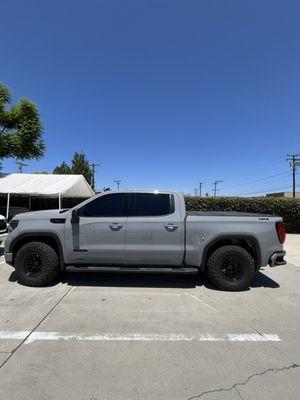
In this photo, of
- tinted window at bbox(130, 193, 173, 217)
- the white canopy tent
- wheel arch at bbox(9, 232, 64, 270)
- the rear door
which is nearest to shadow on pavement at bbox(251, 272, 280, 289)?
the rear door

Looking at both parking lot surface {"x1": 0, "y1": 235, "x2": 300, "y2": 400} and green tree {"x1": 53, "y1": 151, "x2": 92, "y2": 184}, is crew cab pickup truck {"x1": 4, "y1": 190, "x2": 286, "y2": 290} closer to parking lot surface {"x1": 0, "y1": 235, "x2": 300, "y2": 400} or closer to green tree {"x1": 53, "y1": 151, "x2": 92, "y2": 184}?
parking lot surface {"x1": 0, "y1": 235, "x2": 300, "y2": 400}

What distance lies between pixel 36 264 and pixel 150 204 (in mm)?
2455

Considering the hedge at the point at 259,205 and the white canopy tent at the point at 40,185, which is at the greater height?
the white canopy tent at the point at 40,185

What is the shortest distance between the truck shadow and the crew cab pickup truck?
46 centimetres

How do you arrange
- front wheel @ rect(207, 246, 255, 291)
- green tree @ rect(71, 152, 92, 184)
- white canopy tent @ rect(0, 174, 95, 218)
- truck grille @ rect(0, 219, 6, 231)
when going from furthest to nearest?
green tree @ rect(71, 152, 92, 184), white canopy tent @ rect(0, 174, 95, 218), truck grille @ rect(0, 219, 6, 231), front wheel @ rect(207, 246, 255, 291)

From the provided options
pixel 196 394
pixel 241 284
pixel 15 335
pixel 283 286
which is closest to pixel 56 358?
pixel 15 335

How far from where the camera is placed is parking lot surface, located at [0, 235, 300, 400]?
3088 millimetres

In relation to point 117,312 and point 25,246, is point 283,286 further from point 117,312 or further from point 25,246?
point 25,246

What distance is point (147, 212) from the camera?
21.1 feet

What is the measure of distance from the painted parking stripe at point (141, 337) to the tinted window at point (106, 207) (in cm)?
263

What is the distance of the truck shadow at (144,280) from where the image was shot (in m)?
6.61

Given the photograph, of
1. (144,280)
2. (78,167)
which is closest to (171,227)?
(144,280)

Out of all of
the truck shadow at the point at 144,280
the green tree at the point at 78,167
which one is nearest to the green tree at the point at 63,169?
the green tree at the point at 78,167

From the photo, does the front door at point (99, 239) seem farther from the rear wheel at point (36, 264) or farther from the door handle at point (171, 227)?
the door handle at point (171, 227)
